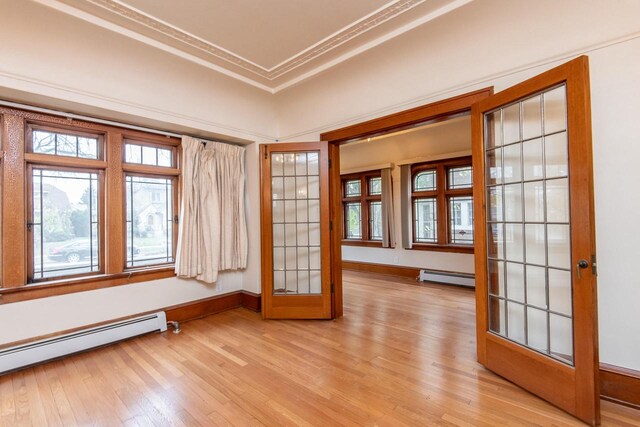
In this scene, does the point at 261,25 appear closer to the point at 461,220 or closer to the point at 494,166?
the point at 494,166

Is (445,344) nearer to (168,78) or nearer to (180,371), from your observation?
(180,371)

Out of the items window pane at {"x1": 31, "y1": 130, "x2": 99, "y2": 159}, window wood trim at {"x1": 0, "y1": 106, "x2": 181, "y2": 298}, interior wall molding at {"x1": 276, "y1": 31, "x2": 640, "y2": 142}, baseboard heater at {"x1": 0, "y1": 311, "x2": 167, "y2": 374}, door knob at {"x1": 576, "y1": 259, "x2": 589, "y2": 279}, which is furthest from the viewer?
window pane at {"x1": 31, "y1": 130, "x2": 99, "y2": 159}

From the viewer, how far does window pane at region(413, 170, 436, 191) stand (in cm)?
625

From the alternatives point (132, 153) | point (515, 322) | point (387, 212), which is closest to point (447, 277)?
point (387, 212)

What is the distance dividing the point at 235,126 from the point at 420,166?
4.06 metres

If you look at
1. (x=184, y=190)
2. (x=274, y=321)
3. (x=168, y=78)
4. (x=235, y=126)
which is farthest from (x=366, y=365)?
(x=168, y=78)

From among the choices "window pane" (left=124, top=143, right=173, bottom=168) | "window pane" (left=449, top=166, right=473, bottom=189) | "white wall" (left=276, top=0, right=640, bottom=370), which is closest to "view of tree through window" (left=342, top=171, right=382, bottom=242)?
"window pane" (left=449, top=166, right=473, bottom=189)

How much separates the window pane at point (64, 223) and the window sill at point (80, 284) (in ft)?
0.51

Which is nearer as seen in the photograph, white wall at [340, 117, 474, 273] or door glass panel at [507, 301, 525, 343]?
door glass panel at [507, 301, 525, 343]

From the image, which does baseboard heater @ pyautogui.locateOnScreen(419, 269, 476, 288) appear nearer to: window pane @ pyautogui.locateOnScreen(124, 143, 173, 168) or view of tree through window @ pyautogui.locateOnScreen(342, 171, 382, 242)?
view of tree through window @ pyautogui.locateOnScreen(342, 171, 382, 242)

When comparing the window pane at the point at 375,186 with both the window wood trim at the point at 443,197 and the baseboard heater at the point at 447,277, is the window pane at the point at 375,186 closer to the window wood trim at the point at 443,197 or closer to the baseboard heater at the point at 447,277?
the window wood trim at the point at 443,197

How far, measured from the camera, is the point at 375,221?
23.9ft

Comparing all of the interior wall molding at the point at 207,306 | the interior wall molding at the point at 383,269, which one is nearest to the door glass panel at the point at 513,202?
the interior wall molding at the point at 207,306

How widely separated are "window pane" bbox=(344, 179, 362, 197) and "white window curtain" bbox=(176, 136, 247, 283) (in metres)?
3.92
